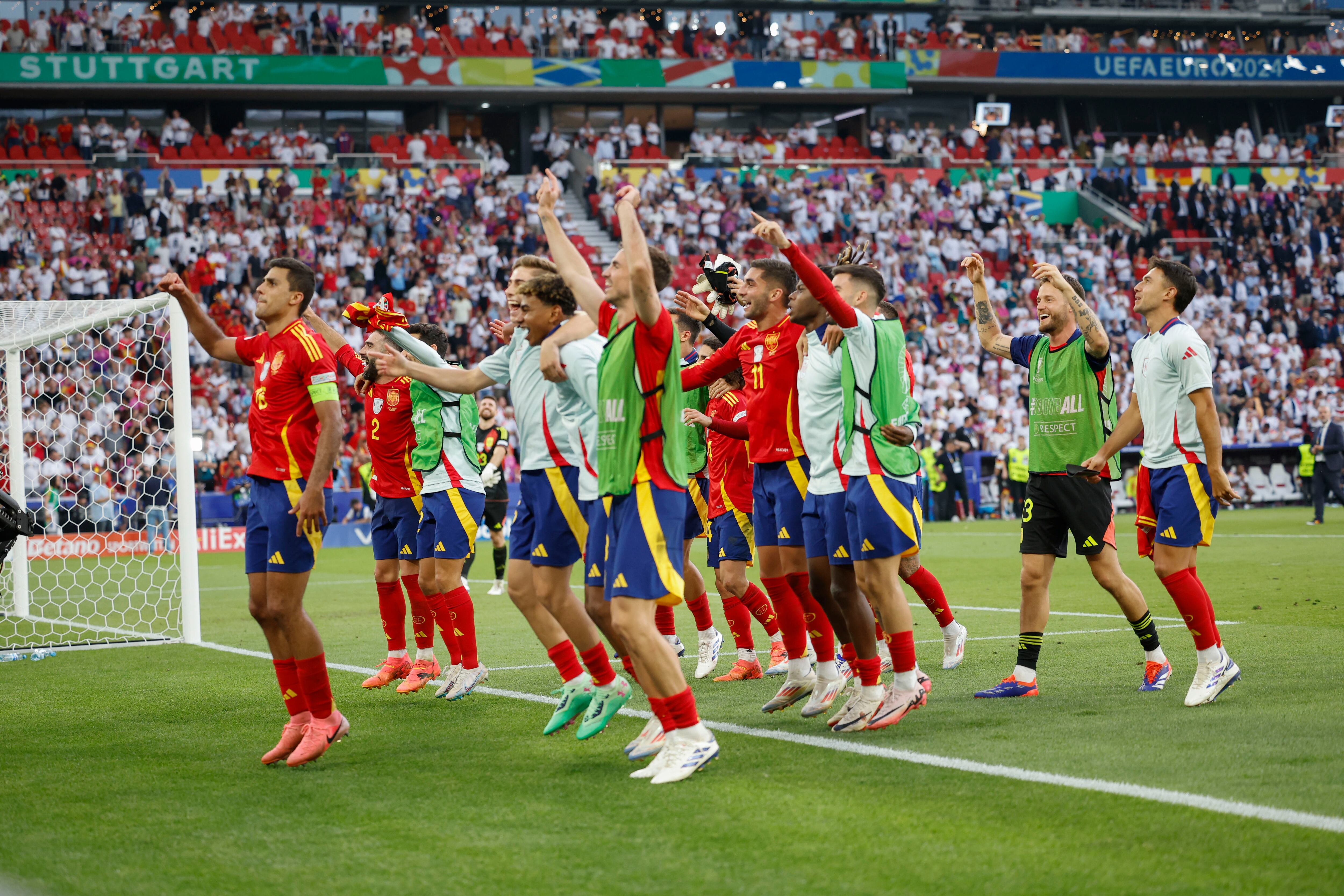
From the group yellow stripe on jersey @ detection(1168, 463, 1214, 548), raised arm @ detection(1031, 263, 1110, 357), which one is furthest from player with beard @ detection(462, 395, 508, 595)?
yellow stripe on jersey @ detection(1168, 463, 1214, 548)

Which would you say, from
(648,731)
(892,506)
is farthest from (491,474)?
(648,731)

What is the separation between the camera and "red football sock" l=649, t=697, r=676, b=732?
18.6 ft

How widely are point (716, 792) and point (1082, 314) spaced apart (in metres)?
3.81

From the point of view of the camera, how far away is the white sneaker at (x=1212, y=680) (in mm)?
7109

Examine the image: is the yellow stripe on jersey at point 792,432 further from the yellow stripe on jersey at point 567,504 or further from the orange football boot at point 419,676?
the orange football boot at point 419,676

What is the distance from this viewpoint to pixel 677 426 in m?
5.80

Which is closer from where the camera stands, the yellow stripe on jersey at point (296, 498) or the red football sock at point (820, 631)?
the yellow stripe on jersey at point (296, 498)

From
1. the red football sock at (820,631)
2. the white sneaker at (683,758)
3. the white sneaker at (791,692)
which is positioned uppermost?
the red football sock at (820,631)

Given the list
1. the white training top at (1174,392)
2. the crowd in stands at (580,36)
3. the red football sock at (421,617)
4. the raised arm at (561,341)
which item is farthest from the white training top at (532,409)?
the crowd in stands at (580,36)

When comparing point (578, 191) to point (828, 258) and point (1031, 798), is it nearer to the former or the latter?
point (828, 258)

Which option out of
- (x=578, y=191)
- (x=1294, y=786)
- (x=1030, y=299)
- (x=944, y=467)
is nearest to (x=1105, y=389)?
(x=1294, y=786)

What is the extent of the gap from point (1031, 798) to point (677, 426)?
2115 mm

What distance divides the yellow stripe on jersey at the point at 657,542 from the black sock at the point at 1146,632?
11.5 ft

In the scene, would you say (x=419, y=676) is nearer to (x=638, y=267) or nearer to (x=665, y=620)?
(x=665, y=620)
